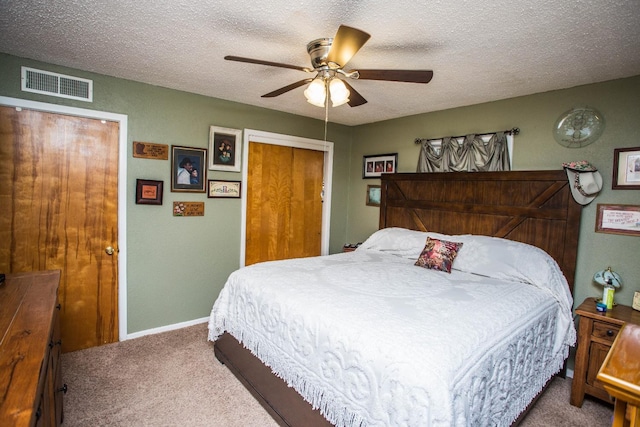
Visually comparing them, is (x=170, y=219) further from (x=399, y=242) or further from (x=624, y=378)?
(x=624, y=378)

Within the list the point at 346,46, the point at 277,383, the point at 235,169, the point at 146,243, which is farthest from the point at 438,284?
the point at 146,243

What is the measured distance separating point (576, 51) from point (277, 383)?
9.27ft

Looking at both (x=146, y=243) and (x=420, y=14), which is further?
(x=146, y=243)

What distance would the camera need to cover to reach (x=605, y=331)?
225 centimetres

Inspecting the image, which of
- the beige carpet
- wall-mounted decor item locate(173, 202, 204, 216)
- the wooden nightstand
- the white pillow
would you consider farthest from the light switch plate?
wall-mounted decor item locate(173, 202, 204, 216)

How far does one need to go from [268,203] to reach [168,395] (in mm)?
2255

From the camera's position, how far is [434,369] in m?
1.35

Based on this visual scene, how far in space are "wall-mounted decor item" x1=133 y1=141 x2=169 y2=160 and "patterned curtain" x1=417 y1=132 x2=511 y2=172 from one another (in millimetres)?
2734

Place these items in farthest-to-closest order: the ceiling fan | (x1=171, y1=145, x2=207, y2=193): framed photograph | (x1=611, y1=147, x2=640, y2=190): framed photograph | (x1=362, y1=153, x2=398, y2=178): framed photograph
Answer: (x1=362, y1=153, x2=398, y2=178): framed photograph → (x1=171, y1=145, x2=207, y2=193): framed photograph → (x1=611, y1=147, x2=640, y2=190): framed photograph → the ceiling fan

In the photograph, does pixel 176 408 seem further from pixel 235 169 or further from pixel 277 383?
pixel 235 169

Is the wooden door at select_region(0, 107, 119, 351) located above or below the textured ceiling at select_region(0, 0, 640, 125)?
below

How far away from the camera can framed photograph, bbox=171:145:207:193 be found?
327cm

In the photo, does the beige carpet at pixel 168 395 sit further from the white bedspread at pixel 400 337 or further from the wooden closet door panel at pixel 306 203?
the wooden closet door panel at pixel 306 203

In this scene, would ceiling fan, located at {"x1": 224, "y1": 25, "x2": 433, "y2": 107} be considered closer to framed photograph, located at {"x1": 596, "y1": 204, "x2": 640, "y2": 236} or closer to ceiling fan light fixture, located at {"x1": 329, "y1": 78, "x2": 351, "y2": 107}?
ceiling fan light fixture, located at {"x1": 329, "y1": 78, "x2": 351, "y2": 107}
